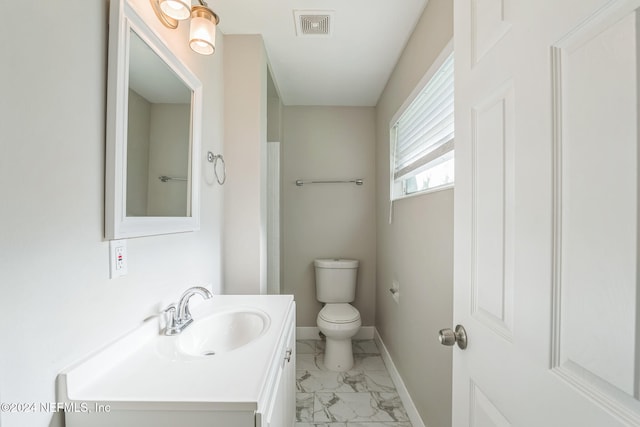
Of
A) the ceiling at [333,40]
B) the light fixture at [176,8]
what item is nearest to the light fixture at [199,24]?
the light fixture at [176,8]

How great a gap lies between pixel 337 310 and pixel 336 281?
0.32 metres

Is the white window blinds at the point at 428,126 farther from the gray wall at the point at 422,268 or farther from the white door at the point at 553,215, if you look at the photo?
the white door at the point at 553,215

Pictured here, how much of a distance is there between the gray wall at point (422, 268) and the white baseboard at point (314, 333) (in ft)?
1.52

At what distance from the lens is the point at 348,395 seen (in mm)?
1887

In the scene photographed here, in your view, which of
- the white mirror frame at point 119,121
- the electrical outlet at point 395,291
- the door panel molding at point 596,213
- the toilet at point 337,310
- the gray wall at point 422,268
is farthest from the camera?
the toilet at point 337,310

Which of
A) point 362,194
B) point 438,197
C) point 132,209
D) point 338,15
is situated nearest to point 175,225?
point 132,209

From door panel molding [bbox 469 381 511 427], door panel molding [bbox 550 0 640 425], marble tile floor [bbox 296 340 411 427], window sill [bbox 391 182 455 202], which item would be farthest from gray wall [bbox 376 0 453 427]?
door panel molding [bbox 550 0 640 425]

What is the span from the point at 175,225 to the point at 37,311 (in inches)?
22.5

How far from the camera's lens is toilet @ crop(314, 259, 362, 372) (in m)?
2.13

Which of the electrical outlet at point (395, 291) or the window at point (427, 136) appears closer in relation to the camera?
the window at point (427, 136)

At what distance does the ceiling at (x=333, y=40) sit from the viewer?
1.49 meters

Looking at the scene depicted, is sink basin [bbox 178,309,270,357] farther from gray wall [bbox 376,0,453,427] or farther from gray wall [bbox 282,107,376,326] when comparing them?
gray wall [bbox 282,107,376,326]

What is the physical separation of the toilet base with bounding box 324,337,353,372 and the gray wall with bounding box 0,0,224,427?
1645 millimetres

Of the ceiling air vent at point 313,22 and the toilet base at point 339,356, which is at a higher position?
the ceiling air vent at point 313,22
